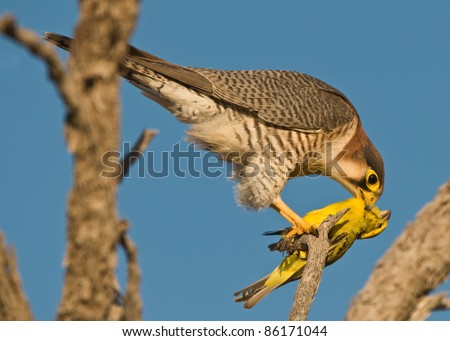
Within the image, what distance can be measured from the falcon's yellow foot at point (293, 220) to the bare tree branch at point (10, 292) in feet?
10.9

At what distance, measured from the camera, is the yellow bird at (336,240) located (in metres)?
5.26

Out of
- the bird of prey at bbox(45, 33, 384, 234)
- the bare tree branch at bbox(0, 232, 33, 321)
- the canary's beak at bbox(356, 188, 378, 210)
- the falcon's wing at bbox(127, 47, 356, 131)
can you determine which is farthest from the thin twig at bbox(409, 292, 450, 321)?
the falcon's wing at bbox(127, 47, 356, 131)

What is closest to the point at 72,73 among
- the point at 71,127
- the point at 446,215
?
the point at 71,127

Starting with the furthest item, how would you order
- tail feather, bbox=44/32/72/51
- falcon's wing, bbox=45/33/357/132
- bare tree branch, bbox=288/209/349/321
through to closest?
falcon's wing, bbox=45/33/357/132 → tail feather, bbox=44/32/72/51 → bare tree branch, bbox=288/209/349/321

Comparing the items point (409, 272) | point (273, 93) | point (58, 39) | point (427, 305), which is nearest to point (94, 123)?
point (409, 272)

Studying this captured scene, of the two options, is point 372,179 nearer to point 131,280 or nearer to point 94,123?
point 131,280

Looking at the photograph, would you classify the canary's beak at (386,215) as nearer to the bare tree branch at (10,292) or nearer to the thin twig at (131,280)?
the thin twig at (131,280)

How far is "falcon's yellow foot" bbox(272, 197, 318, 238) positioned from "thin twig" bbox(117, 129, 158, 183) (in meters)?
3.16

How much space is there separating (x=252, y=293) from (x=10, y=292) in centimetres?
308

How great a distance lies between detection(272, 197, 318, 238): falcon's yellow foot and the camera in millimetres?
5882

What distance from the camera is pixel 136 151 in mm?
2383

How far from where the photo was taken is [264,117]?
6.77 metres

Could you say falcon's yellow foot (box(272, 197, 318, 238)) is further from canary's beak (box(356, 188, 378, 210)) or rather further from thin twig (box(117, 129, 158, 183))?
thin twig (box(117, 129, 158, 183))

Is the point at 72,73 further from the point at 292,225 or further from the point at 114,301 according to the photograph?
the point at 292,225
